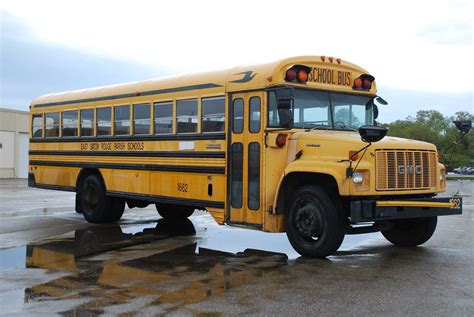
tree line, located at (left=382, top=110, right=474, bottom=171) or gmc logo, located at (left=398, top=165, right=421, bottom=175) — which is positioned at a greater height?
tree line, located at (left=382, top=110, right=474, bottom=171)

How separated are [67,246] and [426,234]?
5.25m

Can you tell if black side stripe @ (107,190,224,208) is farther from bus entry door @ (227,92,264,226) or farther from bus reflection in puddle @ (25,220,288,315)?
bus reflection in puddle @ (25,220,288,315)

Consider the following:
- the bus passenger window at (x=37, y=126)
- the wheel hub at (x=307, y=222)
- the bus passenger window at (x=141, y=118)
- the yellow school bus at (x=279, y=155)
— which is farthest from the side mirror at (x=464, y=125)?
the bus passenger window at (x=37, y=126)

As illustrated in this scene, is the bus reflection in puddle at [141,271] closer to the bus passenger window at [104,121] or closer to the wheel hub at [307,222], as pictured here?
the wheel hub at [307,222]

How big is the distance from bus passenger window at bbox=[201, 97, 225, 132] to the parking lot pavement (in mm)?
1787

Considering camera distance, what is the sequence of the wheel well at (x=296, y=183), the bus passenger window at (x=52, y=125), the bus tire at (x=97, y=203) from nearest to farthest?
1. the wheel well at (x=296, y=183)
2. the bus tire at (x=97, y=203)
3. the bus passenger window at (x=52, y=125)

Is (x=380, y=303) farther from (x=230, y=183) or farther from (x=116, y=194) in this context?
(x=116, y=194)

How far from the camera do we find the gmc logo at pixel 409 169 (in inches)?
291

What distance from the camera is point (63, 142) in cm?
1245

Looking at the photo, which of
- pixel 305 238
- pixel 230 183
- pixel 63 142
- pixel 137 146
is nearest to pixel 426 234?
pixel 305 238

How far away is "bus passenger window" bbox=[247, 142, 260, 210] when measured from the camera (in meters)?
8.15

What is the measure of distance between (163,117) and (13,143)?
100ft

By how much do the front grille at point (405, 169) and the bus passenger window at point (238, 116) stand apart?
2.13m

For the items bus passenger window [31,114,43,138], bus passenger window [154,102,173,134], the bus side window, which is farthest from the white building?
the bus side window
